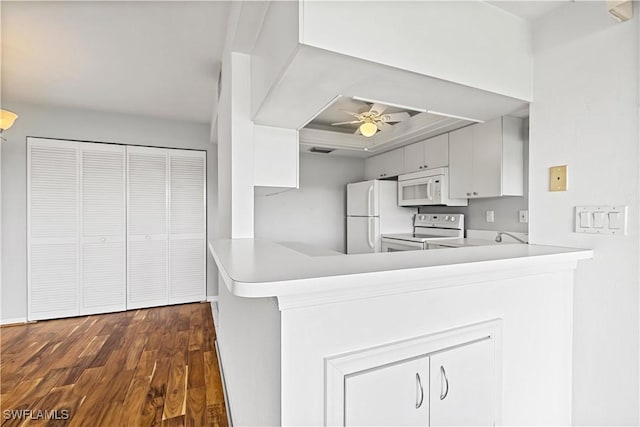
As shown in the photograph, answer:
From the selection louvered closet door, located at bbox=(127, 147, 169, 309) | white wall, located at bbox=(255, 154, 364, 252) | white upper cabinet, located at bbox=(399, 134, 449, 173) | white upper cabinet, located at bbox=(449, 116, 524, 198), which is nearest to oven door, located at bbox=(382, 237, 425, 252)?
Result: white upper cabinet, located at bbox=(449, 116, 524, 198)

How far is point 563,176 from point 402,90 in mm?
942

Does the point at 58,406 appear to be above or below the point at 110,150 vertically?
below

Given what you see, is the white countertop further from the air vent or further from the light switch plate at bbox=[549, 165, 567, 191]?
the air vent

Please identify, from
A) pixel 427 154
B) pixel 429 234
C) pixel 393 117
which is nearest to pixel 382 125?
pixel 393 117

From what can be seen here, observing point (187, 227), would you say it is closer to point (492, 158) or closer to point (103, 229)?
point (103, 229)

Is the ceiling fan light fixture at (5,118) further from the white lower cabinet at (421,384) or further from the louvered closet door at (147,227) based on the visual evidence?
the white lower cabinet at (421,384)

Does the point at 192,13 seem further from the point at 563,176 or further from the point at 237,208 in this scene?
the point at 563,176

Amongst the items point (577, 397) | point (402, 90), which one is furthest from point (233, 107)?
point (577, 397)

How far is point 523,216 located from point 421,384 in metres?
2.22

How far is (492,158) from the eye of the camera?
2.65m

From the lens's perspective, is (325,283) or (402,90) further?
(402,90)

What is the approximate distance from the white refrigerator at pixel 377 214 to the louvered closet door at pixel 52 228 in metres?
3.46

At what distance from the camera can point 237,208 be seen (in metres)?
2.06

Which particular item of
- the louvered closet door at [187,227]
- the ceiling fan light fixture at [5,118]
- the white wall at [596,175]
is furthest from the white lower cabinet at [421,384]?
the louvered closet door at [187,227]
